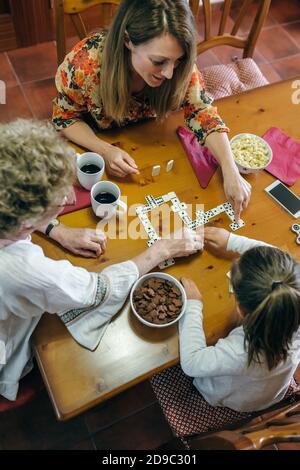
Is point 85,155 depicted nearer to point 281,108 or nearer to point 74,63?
point 74,63

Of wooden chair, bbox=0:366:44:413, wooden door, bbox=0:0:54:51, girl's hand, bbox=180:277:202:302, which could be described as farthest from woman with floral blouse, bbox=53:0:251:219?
wooden door, bbox=0:0:54:51

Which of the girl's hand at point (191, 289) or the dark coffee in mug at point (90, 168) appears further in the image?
the dark coffee in mug at point (90, 168)

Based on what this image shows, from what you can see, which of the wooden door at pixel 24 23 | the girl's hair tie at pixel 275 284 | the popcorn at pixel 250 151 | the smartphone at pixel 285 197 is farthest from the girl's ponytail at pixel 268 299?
the wooden door at pixel 24 23

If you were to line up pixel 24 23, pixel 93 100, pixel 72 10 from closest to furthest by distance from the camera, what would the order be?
pixel 93 100
pixel 72 10
pixel 24 23

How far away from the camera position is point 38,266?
3.61 ft

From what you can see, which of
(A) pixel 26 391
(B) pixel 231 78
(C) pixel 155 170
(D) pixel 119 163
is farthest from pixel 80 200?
(B) pixel 231 78

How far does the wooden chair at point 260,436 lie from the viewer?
1.03 meters

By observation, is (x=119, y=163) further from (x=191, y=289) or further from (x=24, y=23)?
(x=24, y=23)

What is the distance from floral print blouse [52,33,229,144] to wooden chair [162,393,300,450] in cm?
101

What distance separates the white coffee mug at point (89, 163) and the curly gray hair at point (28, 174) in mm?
331

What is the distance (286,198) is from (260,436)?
2.78ft

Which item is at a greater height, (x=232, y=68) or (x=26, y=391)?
(x=232, y=68)

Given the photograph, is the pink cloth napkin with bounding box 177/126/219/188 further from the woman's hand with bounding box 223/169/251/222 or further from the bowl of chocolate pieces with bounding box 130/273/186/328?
the bowl of chocolate pieces with bounding box 130/273/186/328

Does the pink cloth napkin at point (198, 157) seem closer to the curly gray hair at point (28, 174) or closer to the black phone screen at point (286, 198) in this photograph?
the black phone screen at point (286, 198)
